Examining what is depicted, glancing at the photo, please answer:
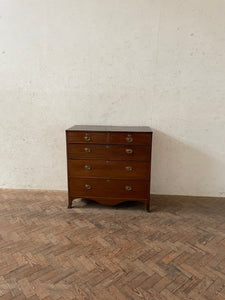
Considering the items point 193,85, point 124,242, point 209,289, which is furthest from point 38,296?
point 193,85

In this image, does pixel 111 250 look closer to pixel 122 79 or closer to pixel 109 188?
pixel 109 188

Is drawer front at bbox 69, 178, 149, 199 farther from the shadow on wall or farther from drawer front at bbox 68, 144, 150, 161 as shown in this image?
the shadow on wall

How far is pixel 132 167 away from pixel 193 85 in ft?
4.24

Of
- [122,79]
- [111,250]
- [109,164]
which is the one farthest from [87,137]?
[111,250]

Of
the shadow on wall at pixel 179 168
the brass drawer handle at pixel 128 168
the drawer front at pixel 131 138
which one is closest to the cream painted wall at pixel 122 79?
the shadow on wall at pixel 179 168

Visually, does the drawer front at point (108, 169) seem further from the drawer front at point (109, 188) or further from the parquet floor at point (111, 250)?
the parquet floor at point (111, 250)

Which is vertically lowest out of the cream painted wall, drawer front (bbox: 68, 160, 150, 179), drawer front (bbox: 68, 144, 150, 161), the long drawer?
drawer front (bbox: 68, 160, 150, 179)

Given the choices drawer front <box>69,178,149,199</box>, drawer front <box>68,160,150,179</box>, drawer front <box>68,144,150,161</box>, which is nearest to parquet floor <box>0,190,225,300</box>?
drawer front <box>69,178,149,199</box>

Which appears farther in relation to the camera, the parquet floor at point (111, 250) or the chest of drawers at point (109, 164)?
the chest of drawers at point (109, 164)

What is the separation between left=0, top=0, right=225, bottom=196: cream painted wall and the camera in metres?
2.53

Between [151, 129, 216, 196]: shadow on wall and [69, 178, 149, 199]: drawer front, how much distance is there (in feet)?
1.78

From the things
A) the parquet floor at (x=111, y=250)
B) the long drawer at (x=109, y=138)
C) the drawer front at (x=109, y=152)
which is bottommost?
the parquet floor at (x=111, y=250)

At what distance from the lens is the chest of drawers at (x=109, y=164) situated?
235cm

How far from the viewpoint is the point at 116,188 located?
8.06 ft
